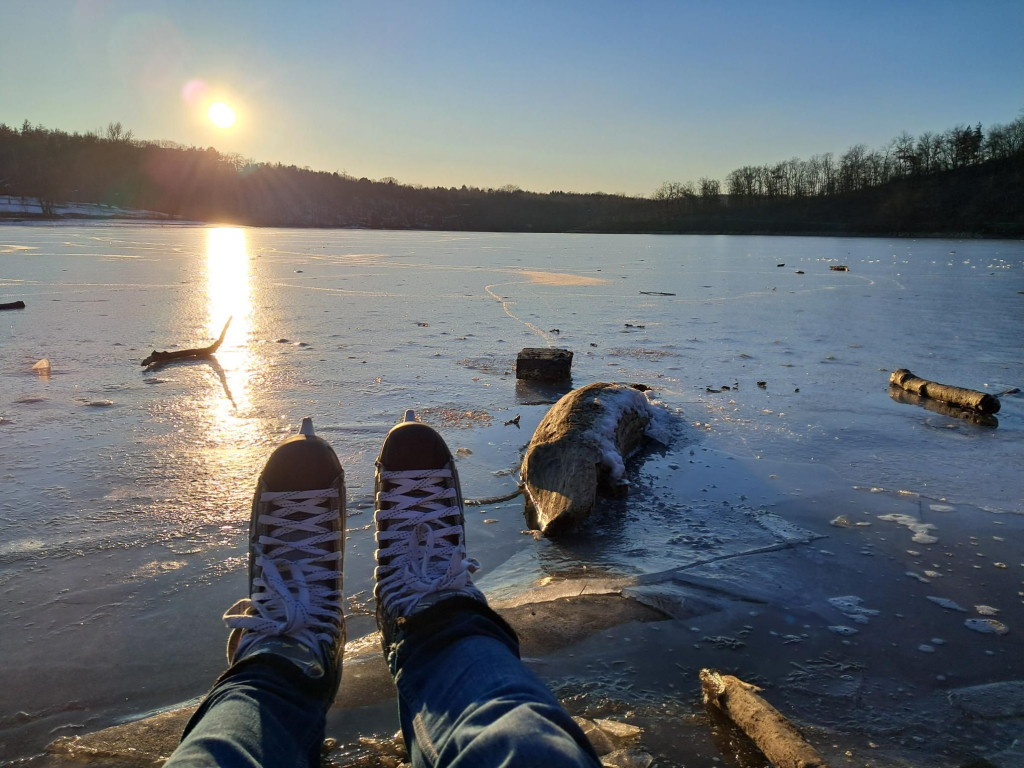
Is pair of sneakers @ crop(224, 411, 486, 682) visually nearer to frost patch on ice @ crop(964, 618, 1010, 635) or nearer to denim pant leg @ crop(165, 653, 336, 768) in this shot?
denim pant leg @ crop(165, 653, 336, 768)

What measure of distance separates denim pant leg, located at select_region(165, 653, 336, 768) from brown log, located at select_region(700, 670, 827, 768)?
3.37 feet

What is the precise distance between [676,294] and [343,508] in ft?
40.1

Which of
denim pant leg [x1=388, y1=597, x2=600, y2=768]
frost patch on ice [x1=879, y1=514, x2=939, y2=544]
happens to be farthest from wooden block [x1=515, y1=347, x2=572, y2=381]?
denim pant leg [x1=388, y1=597, x2=600, y2=768]

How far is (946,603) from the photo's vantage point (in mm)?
2416

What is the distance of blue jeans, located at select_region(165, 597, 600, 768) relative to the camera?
4.05ft

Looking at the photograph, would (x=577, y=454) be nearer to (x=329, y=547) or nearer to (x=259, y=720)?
(x=329, y=547)

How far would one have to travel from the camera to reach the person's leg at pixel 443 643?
125cm

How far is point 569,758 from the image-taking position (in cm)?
116

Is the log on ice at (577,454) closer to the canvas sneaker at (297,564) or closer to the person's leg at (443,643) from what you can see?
the person's leg at (443,643)

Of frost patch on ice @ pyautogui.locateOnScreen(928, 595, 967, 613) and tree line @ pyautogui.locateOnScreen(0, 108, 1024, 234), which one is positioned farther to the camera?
tree line @ pyautogui.locateOnScreen(0, 108, 1024, 234)

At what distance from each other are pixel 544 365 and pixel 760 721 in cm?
441

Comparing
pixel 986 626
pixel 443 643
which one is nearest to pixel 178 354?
pixel 443 643

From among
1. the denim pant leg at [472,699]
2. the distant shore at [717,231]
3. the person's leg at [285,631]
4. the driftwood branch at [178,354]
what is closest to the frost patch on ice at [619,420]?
the person's leg at [285,631]

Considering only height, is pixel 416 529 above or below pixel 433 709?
above
